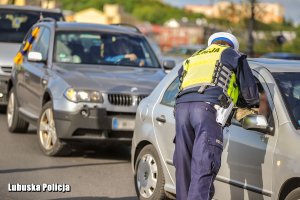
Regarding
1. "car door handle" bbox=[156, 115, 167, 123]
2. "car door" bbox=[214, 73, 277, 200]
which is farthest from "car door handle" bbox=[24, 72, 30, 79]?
"car door" bbox=[214, 73, 277, 200]

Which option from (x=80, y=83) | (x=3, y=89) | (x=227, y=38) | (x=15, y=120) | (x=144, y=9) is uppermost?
(x=227, y=38)

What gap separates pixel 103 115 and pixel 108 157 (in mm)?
1003

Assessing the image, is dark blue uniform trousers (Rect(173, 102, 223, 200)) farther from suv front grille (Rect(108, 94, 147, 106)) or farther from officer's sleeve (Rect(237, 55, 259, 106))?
suv front grille (Rect(108, 94, 147, 106))

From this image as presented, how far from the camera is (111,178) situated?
9.07m

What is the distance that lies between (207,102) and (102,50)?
5.72 metres

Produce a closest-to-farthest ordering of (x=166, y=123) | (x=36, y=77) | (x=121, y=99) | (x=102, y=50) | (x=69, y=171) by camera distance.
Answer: (x=166, y=123), (x=69, y=171), (x=121, y=99), (x=36, y=77), (x=102, y=50)

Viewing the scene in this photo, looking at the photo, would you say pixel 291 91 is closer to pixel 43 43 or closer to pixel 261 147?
pixel 261 147

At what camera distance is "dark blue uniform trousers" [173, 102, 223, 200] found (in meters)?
5.93

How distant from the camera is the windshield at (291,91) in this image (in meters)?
6.19

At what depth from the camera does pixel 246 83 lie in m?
6.01

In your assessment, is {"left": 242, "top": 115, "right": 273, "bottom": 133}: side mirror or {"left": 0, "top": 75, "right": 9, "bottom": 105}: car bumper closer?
{"left": 242, "top": 115, "right": 273, "bottom": 133}: side mirror

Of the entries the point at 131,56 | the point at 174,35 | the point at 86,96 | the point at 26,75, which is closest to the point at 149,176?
the point at 86,96

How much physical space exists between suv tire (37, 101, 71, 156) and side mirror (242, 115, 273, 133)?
14.0 feet

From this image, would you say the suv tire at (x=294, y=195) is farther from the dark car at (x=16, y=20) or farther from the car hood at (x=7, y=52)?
the dark car at (x=16, y=20)
